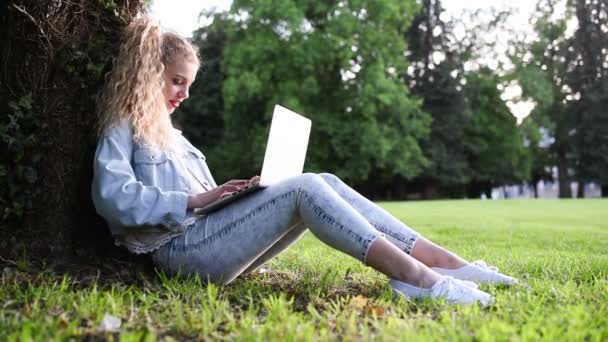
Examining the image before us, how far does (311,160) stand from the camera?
2680 centimetres

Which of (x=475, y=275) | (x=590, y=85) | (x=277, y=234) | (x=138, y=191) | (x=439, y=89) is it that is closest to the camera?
(x=138, y=191)

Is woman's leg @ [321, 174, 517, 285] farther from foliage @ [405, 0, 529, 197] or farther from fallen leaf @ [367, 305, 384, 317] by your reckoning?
foliage @ [405, 0, 529, 197]

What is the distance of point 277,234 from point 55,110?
1.29m

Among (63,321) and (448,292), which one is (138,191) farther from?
(448,292)

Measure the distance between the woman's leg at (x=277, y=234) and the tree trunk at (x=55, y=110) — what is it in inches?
20.1

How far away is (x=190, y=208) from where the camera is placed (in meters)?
3.06

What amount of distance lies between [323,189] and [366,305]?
22.2 inches

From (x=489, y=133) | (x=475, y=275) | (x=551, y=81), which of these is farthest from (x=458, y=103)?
(x=475, y=275)

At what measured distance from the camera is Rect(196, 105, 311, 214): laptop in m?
2.93

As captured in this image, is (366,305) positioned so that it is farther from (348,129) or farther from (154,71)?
(348,129)

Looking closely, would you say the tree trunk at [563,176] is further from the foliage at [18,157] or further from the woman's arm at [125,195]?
the foliage at [18,157]

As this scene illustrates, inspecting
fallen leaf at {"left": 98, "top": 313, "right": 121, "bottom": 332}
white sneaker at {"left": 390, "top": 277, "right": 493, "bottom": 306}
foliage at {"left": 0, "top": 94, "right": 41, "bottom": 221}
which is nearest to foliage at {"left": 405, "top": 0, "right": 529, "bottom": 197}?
white sneaker at {"left": 390, "top": 277, "right": 493, "bottom": 306}

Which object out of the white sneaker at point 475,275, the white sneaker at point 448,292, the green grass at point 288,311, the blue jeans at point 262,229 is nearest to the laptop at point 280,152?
the blue jeans at point 262,229

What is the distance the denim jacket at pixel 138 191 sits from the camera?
286 cm
